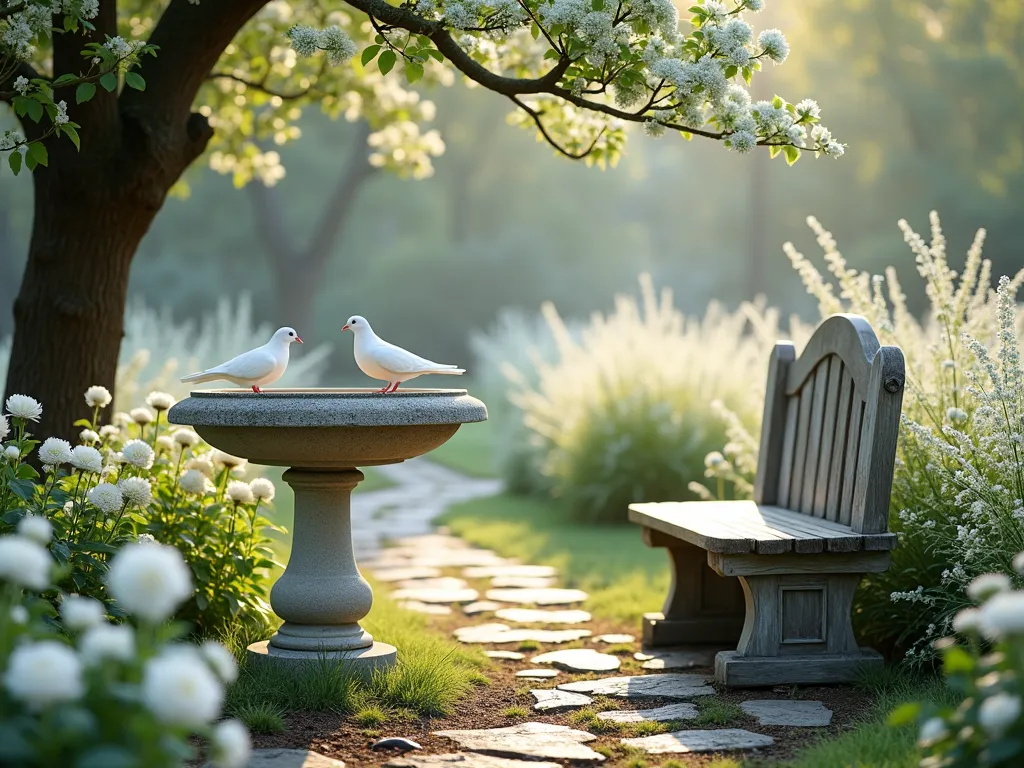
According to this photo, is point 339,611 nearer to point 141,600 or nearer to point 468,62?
point 468,62

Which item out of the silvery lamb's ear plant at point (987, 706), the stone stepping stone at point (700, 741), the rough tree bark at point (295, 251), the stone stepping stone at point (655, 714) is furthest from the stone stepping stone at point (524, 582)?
the rough tree bark at point (295, 251)

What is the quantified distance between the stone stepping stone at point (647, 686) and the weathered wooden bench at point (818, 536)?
104 mm

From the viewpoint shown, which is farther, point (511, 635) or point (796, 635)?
point (511, 635)

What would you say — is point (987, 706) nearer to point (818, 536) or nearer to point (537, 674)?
point (818, 536)

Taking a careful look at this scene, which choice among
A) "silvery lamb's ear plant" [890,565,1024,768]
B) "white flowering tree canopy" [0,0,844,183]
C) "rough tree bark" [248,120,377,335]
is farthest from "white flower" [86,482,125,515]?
"rough tree bark" [248,120,377,335]

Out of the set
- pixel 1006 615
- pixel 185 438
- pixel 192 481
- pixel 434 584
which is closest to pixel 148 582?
pixel 1006 615

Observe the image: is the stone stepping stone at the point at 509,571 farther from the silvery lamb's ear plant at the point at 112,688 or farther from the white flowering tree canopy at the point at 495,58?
the silvery lamb's ear plant at the point at 112,688

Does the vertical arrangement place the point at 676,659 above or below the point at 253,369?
below

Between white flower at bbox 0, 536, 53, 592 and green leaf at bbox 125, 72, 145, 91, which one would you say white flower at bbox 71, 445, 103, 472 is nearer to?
green leaf at bbox 125, 72, 145, 91

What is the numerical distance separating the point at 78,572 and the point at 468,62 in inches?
85.6

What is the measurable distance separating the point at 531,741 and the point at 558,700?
20.9 inches

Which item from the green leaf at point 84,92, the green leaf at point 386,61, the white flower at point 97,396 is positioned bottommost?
the white flower at point 97,396

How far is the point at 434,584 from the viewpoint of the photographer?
5.99 metres

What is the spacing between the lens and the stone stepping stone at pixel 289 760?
286cm
